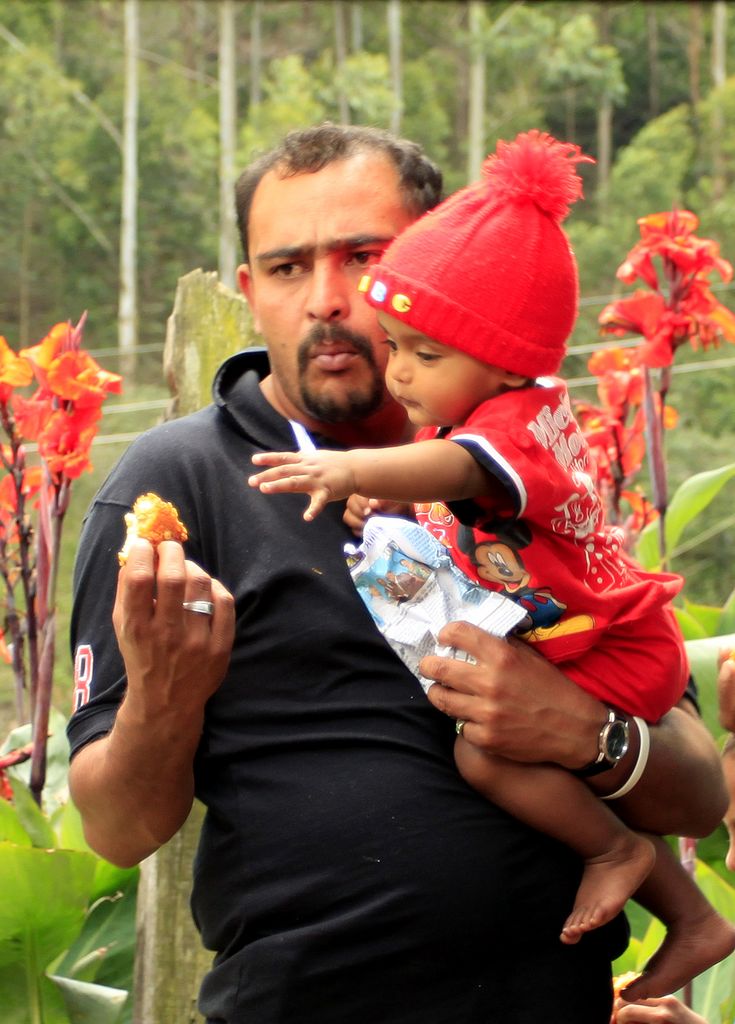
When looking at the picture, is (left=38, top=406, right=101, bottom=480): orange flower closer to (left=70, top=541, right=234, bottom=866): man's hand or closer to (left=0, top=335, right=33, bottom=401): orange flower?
(left=0, top=335, right=33, bottom=401): orange flower

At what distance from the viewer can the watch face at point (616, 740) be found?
167 centimetres

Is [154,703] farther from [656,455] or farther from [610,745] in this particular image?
[656,455]

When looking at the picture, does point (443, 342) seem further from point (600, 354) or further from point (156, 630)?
point (600, 354)

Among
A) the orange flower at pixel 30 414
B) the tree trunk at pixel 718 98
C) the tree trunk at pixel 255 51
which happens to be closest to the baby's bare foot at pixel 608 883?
the orange flower at pixel 30 414

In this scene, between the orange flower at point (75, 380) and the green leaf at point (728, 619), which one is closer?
the orange flower at point (75, 380)

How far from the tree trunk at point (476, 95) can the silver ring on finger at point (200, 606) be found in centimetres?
2340

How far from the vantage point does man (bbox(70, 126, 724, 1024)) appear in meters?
1.59

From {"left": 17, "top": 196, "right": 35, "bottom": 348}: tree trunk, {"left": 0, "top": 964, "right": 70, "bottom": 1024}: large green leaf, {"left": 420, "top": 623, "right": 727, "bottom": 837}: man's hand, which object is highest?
{"left": 420, "top": 623, "right": 727, "bottom": 837}: man's hand

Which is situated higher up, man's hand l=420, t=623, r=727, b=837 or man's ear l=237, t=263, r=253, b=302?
man's ear l=237, t=263, r=253, b=302

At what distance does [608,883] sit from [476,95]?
2461cm

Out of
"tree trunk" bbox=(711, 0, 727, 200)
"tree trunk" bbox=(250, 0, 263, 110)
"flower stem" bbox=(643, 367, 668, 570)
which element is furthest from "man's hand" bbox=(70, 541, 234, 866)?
"tree trunk" bbox=(250, 0, 263, 110)

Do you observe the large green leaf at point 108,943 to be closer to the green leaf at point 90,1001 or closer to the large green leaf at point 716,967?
the green leaf at point 90,1001

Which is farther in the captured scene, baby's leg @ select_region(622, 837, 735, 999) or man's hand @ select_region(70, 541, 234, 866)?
baby's leg @ select_region(622, 837, 735, 999)

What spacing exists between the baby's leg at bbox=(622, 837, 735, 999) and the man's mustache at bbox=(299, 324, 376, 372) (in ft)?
2.56
